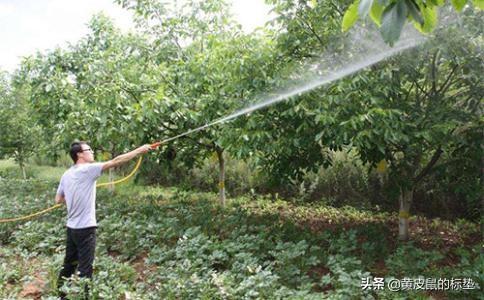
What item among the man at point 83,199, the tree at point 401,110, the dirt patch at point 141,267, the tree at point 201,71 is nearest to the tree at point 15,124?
the tree at point 201,71

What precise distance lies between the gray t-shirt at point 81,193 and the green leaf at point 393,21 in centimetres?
330

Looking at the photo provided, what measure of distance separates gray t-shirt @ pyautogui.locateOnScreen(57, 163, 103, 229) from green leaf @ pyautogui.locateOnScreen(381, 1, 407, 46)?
10.8ft

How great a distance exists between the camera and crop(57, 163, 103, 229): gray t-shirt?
4.14 metres

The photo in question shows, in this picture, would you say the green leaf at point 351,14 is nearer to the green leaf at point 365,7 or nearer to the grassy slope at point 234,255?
the green leaf at point 365,7

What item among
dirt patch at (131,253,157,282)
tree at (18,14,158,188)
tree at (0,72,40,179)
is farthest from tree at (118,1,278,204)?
tree at (0,72,40,179)

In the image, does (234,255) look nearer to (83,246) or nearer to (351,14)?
(83,246)

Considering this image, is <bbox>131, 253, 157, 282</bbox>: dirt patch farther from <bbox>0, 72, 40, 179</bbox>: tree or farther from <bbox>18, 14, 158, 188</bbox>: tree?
<bbox>0, 72, 40, 179</bbox>: tree

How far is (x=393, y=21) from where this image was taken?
1.44 metres

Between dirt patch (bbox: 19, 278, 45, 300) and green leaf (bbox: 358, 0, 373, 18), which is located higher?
green leaf (bbox: 358, 0, 373, 18)

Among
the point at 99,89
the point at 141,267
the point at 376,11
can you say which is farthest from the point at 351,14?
the point at 99,89

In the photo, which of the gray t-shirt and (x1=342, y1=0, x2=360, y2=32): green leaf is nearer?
(x1=342, y1=0, x2=360, y2=32): green leaf

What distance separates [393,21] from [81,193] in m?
3.49

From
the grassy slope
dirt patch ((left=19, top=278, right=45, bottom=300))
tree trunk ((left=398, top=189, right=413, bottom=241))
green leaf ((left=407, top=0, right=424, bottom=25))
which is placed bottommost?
dirt patch ((left=19, top=278, right=45, bottom=300))

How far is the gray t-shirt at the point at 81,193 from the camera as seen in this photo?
4.14 meters
